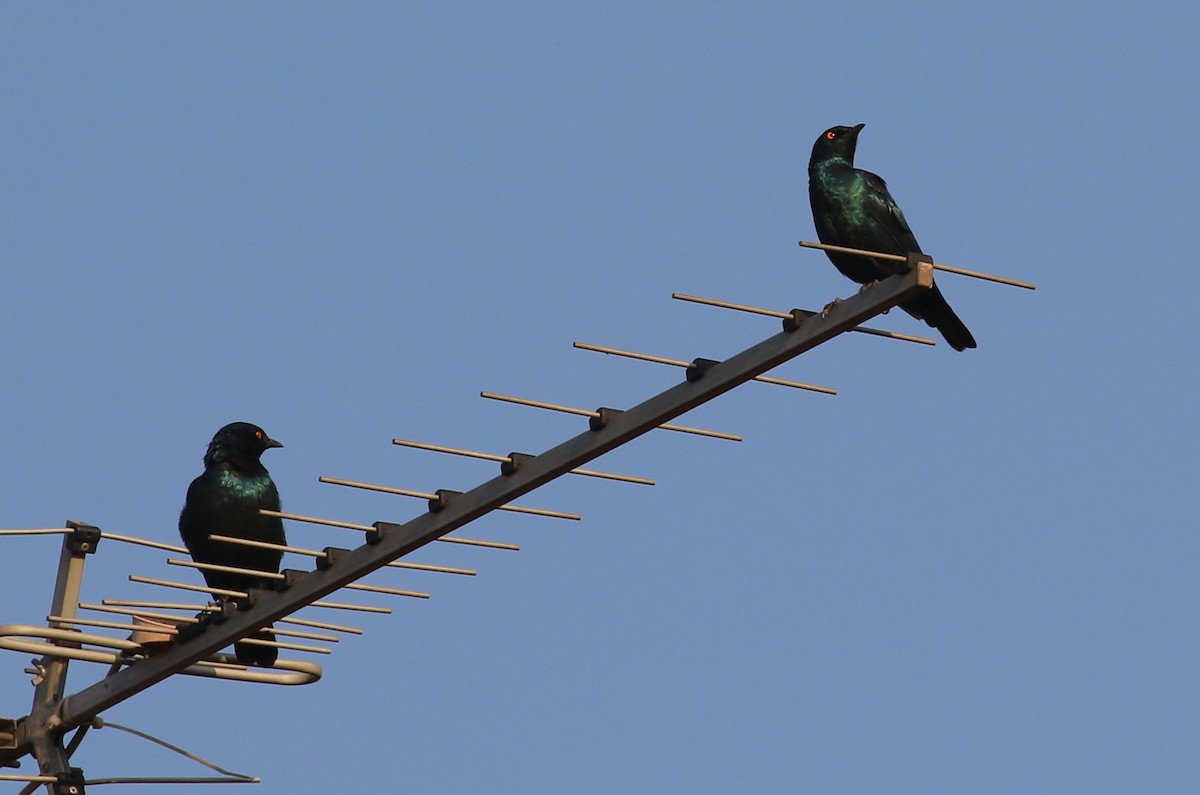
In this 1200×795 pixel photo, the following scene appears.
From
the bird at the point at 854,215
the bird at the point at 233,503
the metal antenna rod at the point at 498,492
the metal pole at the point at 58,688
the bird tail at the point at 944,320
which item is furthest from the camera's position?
the bird at the point at 233,503

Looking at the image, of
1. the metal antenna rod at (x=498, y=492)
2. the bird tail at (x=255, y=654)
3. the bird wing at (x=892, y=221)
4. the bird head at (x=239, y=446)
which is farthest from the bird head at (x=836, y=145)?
the metal antenna rod at (x=498, y=492)

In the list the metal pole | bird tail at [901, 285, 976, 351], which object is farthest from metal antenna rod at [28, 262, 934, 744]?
bird tail at [901, 285, 976, 351]

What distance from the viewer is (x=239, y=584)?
1116 cm

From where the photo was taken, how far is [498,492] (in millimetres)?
7160

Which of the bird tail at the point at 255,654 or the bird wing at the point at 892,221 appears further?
the bird wing at the point at 892,221

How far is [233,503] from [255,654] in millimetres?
2158

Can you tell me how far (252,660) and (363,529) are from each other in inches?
86.5

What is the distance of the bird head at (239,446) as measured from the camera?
1162 centimetres

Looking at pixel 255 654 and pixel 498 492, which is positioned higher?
pixel 498 492

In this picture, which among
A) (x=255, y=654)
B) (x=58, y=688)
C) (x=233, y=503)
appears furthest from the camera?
(x=233, y=503)

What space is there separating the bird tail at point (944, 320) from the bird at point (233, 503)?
3.90 m

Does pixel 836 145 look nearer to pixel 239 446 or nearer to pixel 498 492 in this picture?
pixel 239 446

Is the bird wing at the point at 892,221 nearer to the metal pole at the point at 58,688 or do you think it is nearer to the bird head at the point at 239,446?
the bird head at the point at 239,446

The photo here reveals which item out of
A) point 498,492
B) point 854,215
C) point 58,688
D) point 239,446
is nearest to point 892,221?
point 854,215
